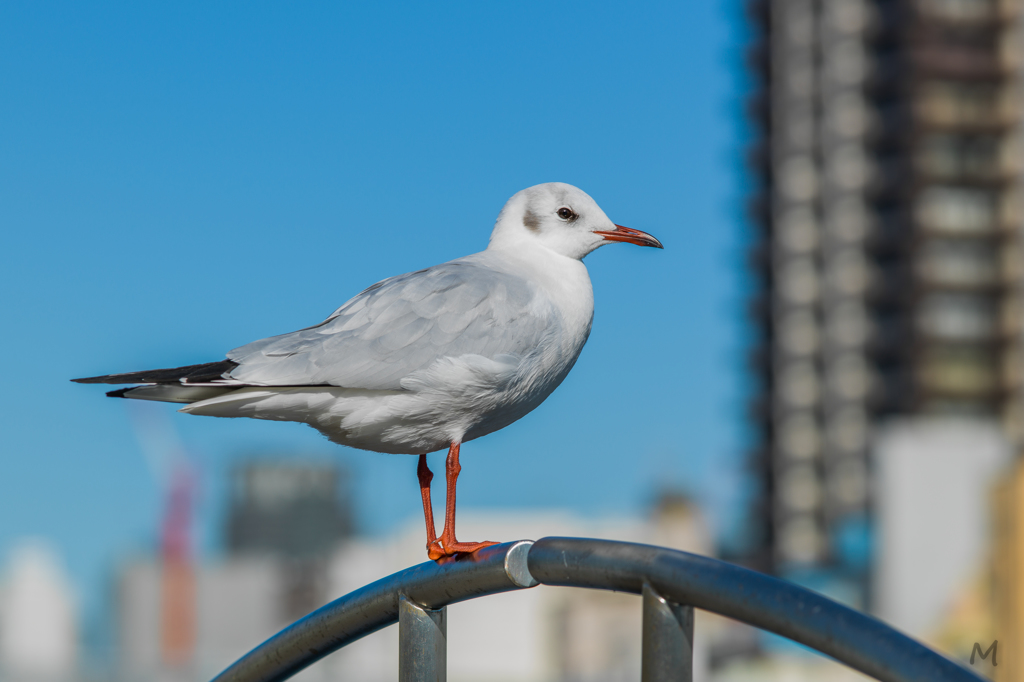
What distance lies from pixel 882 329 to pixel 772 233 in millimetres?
12727

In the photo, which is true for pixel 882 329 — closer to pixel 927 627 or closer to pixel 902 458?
pixel 902 458

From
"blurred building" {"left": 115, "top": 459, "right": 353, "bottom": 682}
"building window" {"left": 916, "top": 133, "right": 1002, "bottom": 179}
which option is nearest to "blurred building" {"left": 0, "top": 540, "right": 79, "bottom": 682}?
"blurred building" {"left": 115, "top": 459, "right": 353, "bottom": 682}

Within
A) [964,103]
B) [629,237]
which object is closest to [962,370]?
[964,103]

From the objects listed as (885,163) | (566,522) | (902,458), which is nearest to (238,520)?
(566,522)

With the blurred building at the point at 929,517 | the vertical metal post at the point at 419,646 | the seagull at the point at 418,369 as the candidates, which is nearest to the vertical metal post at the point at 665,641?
the vertical metal post at the point at 419,646

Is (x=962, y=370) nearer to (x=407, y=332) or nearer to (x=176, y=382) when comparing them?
(x=407, y=332)

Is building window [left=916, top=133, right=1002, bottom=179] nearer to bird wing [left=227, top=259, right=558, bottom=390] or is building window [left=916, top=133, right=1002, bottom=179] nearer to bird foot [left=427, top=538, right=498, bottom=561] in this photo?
bird wing [left=227, top=259, right=558, bottom=390]

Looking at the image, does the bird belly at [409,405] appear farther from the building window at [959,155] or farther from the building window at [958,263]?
the building window at [959,155]

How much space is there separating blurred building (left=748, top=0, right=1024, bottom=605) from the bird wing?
64714mm

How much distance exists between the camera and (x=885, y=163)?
7425 cm

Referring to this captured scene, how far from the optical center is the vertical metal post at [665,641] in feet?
10.5

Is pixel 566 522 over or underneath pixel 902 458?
underneath

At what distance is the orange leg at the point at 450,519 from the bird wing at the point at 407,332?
34 cm

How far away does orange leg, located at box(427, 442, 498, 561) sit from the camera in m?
4.61
